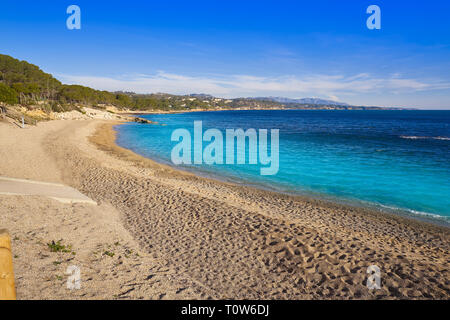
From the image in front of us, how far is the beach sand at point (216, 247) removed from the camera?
18.2 ft

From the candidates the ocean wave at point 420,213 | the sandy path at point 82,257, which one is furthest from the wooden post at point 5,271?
the ocean wave at point 420,213

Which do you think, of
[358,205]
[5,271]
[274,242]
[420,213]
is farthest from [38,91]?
[420,213]

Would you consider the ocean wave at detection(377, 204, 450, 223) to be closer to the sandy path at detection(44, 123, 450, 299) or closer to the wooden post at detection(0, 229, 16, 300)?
the sandy path at detection(44, 123, 450, 299)

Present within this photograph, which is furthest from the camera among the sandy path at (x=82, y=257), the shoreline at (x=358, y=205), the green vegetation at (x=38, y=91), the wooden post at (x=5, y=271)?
the green vegetation at (x=38, y=91)

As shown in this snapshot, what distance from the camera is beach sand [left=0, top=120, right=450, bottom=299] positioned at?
5547mm

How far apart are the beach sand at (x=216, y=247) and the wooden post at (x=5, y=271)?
276 cm

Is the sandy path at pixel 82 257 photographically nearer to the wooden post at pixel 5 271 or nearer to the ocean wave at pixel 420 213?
the wooden post at pixel 5 271

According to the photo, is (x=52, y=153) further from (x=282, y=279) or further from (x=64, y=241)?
(x=282, y=279)

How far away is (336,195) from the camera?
1448 centimetres

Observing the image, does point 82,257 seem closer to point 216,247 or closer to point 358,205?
point 216,247

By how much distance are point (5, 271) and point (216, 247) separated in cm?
580

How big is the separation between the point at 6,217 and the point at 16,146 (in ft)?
56.3

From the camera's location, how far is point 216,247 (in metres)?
7.58

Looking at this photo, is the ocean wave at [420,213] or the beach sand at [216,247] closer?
the beach sand at [216,247]
